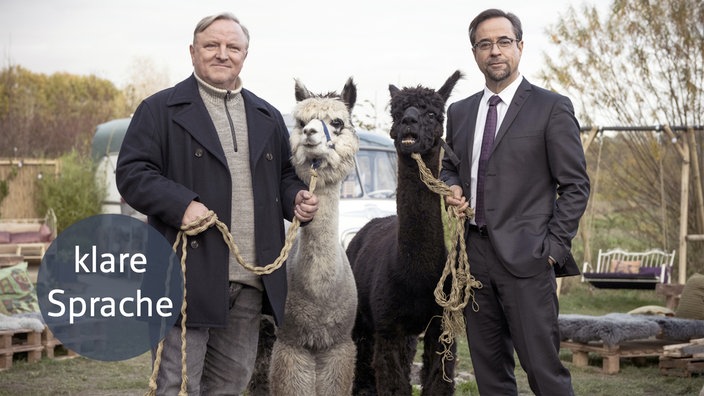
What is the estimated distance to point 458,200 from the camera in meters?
3.76

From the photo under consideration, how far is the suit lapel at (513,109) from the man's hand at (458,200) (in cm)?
27

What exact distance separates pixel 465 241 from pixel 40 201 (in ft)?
45.6

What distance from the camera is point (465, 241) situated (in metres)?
3.84

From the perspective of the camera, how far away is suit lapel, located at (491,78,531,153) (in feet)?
12.0

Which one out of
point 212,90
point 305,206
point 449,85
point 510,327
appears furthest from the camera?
point 449,85

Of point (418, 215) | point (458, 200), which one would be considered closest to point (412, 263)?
point (418, 215)

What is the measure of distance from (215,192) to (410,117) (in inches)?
52.7

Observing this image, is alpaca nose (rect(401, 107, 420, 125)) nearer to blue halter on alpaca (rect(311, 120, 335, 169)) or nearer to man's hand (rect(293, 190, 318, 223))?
blue halter on alpaca (rect(311, 120, 335, 169))

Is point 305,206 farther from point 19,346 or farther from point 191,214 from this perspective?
point 19,346

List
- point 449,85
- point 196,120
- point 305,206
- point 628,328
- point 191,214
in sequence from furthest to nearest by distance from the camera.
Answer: point 628,328 → point 449,85 → point 305,206 → point 196,120 → point 191,214

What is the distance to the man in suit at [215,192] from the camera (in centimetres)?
325

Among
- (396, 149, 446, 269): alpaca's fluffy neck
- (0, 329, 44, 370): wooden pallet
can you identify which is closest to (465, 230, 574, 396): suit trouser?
(396, 149, 446, 269): alpaca's fluffy neck

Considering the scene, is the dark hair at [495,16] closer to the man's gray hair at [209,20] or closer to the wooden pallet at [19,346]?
the man's gray hair at [209,20]

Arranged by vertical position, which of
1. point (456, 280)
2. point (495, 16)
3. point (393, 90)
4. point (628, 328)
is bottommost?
point (628, 328)
